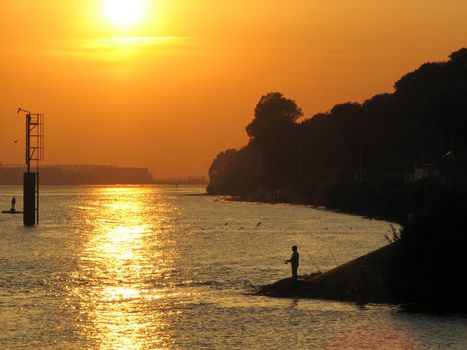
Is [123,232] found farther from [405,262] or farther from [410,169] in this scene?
[405,262]

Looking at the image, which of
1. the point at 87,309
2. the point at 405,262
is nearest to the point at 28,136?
the point at 87,309

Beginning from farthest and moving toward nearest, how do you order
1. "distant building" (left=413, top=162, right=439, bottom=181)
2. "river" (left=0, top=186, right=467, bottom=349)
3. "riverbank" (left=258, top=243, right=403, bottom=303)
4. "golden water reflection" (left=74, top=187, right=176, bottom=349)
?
"distant building" (left=413, top=162, right=439, bottom=181), "riverbank" (left=258, top=243, right=403, bottom=303), "golden water reflection" (left=74, top=187, right=176, bottom=349), "river" (left=0, top=186, right=467, bottom=349)

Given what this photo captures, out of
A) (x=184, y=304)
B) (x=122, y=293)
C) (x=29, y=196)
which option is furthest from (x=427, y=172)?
(x=184, y=304)

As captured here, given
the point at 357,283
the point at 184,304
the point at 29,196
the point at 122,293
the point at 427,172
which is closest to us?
the point at 357,283

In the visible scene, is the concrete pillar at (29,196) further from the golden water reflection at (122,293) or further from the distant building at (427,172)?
the distant building at (427,172)

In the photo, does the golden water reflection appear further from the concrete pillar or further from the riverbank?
the concrete pillar

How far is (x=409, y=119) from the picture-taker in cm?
19562

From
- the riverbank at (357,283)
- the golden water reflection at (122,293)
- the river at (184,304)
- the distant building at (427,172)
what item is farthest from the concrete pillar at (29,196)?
the riverbank at (357,283)

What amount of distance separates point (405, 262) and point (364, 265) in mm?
4246

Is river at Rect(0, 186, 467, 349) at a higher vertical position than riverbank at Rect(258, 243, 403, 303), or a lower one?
lower

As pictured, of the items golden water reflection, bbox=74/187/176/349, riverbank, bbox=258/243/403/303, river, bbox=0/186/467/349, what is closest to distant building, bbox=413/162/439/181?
river, bbox=0/186/467/349

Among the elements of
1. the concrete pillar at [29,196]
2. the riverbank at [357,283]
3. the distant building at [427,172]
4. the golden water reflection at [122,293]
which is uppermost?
the distant building at [427,172]

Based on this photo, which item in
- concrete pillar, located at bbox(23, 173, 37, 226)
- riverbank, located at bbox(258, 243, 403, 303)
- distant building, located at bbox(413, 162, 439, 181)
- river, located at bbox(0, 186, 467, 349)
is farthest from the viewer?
distant building, located at bbox(413, 162, 439, 181)

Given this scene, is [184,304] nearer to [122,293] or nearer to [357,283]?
[122,293]
